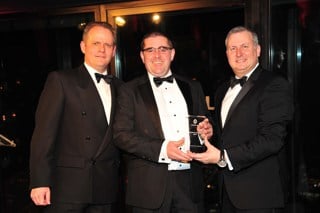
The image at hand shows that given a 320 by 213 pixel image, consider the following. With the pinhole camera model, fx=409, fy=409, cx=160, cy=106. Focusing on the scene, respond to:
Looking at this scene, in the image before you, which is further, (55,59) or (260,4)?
(55,59)

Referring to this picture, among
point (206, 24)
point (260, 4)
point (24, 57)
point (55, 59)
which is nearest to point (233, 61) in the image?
point (260, 4)

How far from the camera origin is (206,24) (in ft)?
11.7

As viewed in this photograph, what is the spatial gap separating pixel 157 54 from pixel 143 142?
0.61 metres

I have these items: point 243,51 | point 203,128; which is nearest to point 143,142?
point 203,128

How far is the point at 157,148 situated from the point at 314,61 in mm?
1595

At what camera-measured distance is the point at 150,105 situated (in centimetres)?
272

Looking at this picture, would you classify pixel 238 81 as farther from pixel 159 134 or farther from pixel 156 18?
pixel 156 18

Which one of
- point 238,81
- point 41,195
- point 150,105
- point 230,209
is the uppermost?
point 238,81

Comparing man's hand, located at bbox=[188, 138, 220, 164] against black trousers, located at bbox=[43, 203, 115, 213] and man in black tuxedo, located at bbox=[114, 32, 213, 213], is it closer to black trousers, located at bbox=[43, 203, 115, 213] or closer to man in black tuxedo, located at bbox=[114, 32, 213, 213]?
man in black tuxedo, located at bbox=[114, 32, 213, 213]

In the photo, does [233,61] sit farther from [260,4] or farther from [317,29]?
[317,29]

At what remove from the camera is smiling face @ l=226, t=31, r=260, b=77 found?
2.65 meters

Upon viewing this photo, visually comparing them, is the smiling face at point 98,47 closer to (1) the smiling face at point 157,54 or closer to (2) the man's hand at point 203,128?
(1) the smiling face at point 157,54

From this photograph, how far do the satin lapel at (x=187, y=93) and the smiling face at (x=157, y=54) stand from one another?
0.16 m

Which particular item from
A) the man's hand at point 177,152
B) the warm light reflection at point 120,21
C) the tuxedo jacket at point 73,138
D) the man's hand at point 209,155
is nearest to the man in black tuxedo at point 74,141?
the tuxedo jacket at point 73,138
